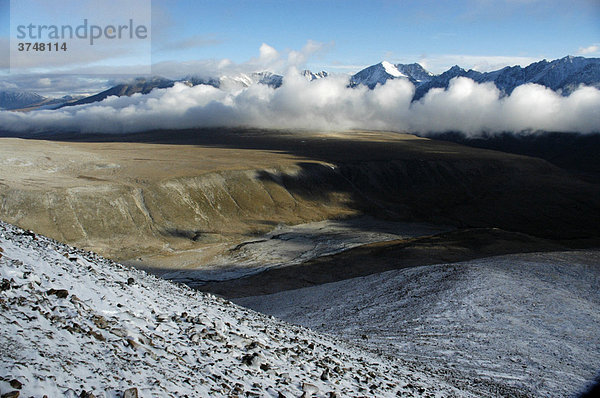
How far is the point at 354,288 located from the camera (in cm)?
2931

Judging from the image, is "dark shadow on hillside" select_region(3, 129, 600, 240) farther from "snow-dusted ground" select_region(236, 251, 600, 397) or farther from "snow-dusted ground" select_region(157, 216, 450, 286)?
"snow-dusted ground" select_region(236, 251, 600, 397)

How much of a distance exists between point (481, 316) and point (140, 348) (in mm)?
18569

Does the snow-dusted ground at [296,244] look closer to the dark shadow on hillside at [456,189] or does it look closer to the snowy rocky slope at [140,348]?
the dark shadow on hillside at [456,189]

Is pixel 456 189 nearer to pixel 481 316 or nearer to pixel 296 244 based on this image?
pixel 296 244

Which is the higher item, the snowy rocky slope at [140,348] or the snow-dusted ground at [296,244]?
the snowy rocky slope at [140,348]

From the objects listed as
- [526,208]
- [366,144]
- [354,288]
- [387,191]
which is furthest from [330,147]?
[354,288]

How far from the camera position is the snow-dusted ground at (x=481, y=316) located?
15844 mm

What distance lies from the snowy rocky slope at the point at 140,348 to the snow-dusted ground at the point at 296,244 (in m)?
28.6

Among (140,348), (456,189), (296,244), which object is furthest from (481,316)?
(456,189)

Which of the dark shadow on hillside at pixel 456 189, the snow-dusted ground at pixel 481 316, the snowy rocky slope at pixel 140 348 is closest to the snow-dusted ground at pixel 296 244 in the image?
the dark shadow on hillside at pixel 456 189

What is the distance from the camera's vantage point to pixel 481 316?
22.0 m

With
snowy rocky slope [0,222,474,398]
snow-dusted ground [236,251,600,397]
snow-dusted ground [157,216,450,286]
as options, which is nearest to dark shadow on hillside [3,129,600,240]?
snow-dusted ground [157,216,450,286]

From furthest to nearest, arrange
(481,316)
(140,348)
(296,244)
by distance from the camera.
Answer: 1. (296,244)
2. (481,316)
3. (140,348)

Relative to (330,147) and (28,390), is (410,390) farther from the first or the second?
(330,147)
